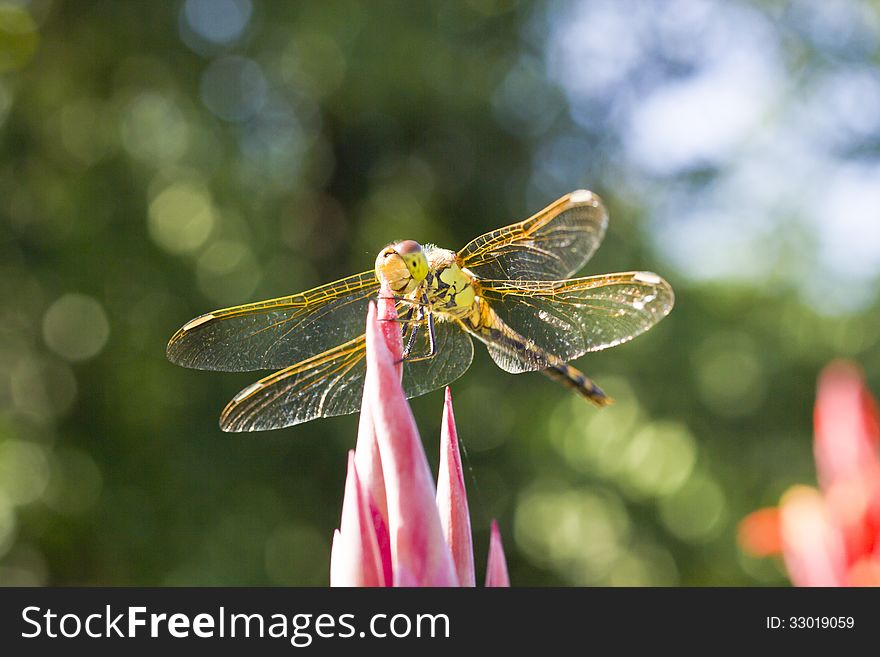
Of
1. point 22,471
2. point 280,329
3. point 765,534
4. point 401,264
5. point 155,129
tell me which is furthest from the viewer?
point 155,129

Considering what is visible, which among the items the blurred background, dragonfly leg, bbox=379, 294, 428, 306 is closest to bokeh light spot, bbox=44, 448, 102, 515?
the blurred background

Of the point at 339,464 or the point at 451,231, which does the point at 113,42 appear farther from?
the point at 339,464

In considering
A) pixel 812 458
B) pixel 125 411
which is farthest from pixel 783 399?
pixel 125 411

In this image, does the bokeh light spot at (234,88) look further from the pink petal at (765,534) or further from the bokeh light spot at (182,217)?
the pink petal at (765,534)

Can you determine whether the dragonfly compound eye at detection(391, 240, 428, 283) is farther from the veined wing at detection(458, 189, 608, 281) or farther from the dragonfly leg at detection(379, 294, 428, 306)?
the veined wing at detection(458, 189, 608, 281)

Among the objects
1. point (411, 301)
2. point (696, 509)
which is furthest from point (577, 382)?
point (696, 509)

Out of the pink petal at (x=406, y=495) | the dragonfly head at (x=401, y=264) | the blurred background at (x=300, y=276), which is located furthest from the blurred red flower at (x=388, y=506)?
the blurred background at (x=300, y=276)

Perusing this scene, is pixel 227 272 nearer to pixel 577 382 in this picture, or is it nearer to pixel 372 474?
pixel 577 382
